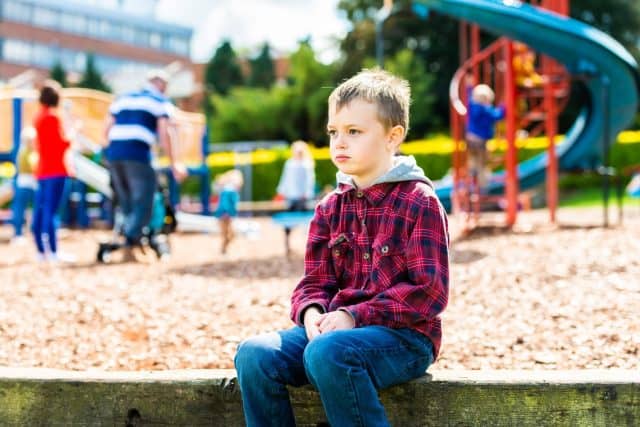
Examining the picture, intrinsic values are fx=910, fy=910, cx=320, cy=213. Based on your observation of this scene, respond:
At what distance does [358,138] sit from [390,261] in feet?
1.19

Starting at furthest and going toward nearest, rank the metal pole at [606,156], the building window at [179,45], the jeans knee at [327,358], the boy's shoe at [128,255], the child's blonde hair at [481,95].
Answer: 1. the building window at [179,45]
2. the child's blonde hair at [481,95]
3. the metal pole at [606,156]
4. the boy's shoe at [128,255]
5. the jeans knee at [327,358]

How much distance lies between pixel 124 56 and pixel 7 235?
67328 millimetres

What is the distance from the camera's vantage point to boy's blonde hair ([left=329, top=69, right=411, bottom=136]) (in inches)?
102

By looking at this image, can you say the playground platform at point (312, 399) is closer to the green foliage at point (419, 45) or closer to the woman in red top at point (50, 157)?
the woman in red top at point (50, 157)

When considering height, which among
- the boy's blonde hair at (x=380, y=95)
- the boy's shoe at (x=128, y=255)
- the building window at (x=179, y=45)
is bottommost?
the boy's shoe at (x=128, y=255)

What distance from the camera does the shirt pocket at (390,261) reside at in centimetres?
256

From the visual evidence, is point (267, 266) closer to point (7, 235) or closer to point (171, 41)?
point (7, 235)

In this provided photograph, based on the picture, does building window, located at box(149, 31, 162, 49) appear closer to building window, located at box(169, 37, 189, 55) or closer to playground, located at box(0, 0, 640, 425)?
building window, located at box(169, 37, 189, 55)

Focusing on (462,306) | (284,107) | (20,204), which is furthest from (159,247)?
(284,107)

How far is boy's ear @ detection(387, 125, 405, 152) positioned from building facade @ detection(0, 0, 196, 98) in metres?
60.5

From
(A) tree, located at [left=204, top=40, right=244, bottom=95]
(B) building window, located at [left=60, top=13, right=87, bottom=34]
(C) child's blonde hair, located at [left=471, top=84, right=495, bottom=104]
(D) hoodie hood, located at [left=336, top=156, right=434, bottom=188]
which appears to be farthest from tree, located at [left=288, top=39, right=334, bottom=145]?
(B) building window, located at [left=60, top=13, right=87, bottom=34]

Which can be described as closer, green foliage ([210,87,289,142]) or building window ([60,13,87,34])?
green foliage ([210,87,289,142])

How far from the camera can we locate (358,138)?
2.60 meters

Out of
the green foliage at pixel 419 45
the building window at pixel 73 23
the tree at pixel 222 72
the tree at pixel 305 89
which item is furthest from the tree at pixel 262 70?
the building window at pixel 73 23
